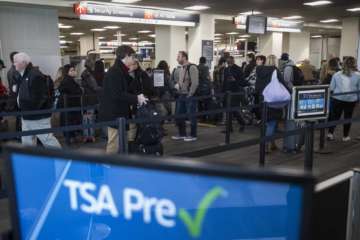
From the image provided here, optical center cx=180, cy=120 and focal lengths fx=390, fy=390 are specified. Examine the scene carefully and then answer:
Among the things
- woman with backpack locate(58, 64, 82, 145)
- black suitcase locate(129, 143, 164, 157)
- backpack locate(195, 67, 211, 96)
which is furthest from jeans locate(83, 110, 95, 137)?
black suitcase locate(129, 143, 164, 157)

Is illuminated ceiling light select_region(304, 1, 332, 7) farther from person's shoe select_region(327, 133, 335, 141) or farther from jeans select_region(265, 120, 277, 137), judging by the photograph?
jeans select_region(265, 120, 277, 137)

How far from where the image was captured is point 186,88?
7004 millimetres

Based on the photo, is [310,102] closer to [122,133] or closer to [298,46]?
[122,133]

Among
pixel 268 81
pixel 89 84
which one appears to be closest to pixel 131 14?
pixel 89 84

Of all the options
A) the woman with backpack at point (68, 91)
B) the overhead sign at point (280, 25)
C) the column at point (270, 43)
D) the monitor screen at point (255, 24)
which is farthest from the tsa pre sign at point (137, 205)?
the column at point (270, 43)

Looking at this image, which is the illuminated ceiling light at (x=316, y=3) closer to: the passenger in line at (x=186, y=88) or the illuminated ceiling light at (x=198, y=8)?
the illuminated ceiling light at (x=198, y=8)

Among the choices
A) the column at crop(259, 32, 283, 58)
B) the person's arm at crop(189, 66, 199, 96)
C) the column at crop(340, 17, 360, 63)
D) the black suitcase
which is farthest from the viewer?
the column at crop(259, 32, 283, 58)

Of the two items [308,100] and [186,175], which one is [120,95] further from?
[186,175]

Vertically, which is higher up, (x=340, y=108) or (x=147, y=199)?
(x=147, y=199)

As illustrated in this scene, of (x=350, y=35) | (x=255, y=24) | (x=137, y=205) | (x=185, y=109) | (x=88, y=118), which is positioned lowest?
(x=88, y=118)

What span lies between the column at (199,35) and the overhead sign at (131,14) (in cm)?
32

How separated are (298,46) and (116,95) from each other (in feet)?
56.6

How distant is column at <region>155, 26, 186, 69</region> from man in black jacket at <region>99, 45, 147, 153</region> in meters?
9.86

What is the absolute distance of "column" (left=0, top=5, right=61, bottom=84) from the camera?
32.4 ft
